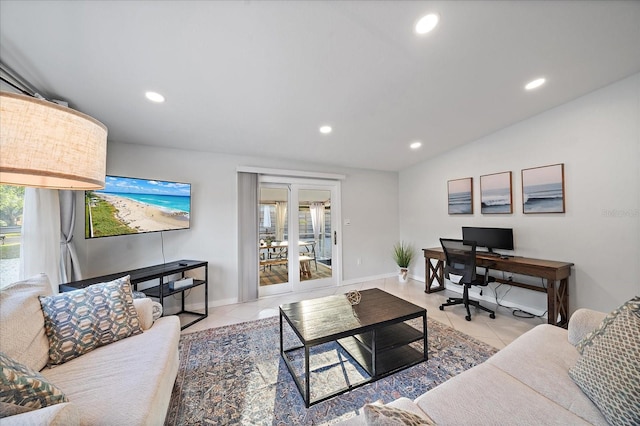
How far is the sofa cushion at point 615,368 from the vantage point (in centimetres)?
92

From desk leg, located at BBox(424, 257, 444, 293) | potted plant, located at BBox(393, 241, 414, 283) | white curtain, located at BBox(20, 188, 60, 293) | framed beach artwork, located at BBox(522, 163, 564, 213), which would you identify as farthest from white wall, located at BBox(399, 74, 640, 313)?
white curtain, located at BBox(20, 188, 60, 293)

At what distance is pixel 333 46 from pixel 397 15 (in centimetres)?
46

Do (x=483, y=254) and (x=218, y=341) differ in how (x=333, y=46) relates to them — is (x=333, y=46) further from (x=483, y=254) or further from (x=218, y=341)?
(x=483, y=254)

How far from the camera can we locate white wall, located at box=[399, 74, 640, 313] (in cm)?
230

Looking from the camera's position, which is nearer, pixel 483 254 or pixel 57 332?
pixel 57 332

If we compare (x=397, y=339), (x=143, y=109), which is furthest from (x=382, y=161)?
(x=143, y=109)

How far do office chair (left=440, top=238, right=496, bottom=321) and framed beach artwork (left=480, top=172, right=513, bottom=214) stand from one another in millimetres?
961

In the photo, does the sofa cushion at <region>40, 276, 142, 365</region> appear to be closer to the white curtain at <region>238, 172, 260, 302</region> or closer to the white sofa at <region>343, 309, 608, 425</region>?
the white sofa at <region>343, 309, 608, 425</region>

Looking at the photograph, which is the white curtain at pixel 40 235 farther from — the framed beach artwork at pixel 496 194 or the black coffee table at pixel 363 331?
the framed beach artwork at pixel 496 194

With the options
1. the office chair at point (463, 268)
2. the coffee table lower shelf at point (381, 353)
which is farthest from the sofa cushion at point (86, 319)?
the office chair at point (463, 268)

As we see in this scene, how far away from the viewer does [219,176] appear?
133 inches

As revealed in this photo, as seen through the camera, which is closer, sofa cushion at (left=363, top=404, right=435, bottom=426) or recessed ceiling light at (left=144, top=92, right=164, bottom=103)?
sofa cushion at (left=363, top=404, right=435, bottom=426)

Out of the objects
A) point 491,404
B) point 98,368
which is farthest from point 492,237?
point 98,368

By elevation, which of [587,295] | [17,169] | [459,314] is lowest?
[459,314]
